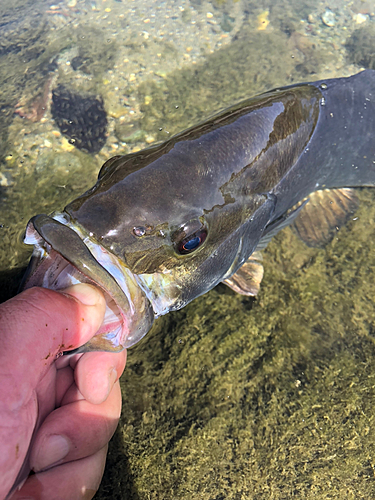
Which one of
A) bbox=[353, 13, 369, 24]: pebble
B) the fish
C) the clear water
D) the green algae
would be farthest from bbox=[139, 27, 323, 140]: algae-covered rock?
the green algae

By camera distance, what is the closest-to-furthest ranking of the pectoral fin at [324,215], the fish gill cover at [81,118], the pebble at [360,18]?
1. the pectoral fin at [324,215]
2. the fish gill cover at [81,118]
3. the pebble at [360,18]

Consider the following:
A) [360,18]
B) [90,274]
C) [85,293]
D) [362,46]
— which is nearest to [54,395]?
[85,293]

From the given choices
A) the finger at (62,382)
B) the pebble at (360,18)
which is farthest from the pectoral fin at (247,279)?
the pebble at (360,18)

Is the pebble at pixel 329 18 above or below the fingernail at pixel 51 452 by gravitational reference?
above

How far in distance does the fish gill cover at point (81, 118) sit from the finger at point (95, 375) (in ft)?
9.32

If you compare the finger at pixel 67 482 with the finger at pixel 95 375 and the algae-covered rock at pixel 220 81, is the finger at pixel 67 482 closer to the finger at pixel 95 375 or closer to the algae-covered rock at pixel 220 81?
the finger at pixel 95 375

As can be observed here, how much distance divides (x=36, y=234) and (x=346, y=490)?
8.77ft

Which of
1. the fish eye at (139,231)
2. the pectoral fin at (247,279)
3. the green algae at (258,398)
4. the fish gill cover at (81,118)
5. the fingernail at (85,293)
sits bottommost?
the green algae at (258,398)

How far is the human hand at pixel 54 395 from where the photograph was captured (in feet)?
4.60

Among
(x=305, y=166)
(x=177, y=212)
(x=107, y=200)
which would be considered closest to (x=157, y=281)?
(x=177, y=212)

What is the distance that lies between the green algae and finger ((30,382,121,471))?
1.42ft

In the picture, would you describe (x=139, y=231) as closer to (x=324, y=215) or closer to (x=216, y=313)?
(x=216, y=313)

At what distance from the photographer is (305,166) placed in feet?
10.3

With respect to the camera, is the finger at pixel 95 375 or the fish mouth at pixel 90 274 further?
the finger at pixel 95 375
